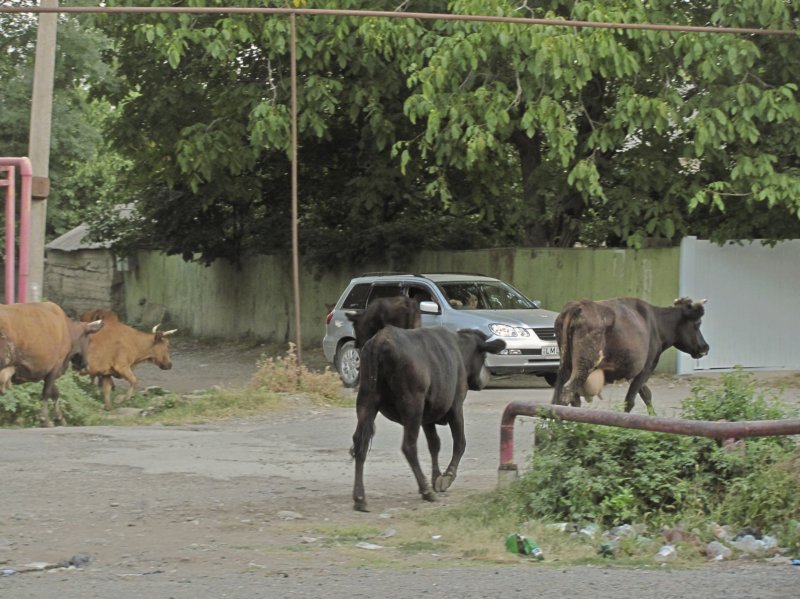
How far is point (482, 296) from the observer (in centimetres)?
2059

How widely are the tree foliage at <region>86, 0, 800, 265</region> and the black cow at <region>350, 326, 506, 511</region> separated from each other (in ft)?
31.1

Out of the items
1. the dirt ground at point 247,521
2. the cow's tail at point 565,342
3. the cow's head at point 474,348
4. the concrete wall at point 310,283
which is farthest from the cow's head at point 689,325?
the concrete wall at point 310,283

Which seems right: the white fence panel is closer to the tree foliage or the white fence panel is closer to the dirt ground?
the tree foliage

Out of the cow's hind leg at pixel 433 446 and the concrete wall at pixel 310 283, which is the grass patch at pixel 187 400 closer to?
the cow's hind leg at pixel 433 446

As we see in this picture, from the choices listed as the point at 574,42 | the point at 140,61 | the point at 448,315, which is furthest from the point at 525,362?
the point at 140,61

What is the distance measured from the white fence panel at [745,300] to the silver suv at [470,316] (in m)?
3.11

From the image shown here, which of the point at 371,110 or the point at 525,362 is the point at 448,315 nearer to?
the point at 525,362

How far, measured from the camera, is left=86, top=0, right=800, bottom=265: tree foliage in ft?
63.9

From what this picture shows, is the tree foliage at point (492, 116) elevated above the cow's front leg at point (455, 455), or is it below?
above

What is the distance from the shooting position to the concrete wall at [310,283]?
22531 millimetres

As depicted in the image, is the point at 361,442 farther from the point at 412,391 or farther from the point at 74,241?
the point at 74,241

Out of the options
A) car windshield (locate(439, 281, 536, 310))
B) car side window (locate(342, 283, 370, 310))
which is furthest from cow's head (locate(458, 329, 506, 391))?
car side window (locate(342, 283, 370, 310))

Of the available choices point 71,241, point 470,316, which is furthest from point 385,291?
point 71,241

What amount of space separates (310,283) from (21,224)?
13080 mm
